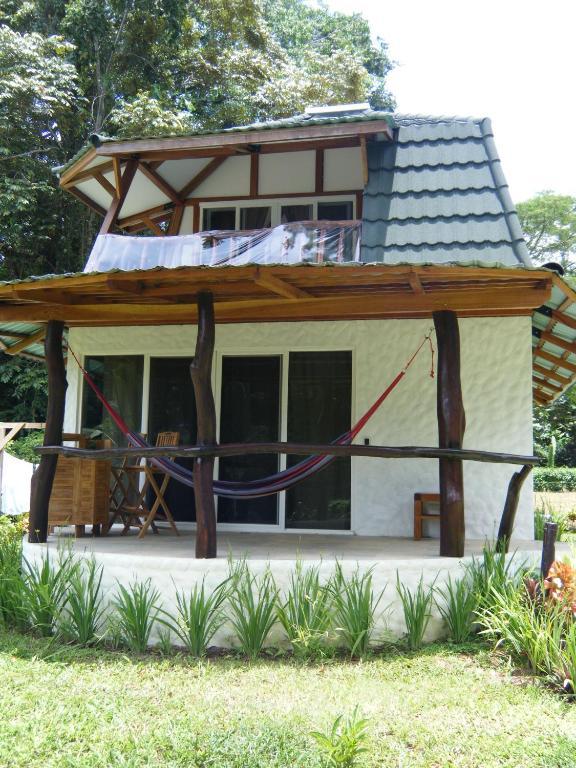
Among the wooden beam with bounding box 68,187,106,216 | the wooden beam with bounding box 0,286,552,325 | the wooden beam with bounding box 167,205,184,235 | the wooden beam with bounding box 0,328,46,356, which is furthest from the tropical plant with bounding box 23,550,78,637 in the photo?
the wooden beam with bounding box 68,187,106,216

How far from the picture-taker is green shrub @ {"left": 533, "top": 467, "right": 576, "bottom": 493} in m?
22.6

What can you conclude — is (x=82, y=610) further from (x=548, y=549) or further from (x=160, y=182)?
(x=160, y=182)

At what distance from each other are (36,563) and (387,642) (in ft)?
9.18

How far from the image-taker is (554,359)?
1011cm

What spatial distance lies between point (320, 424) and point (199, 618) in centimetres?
331

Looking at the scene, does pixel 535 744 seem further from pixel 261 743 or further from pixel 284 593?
pixel 284 593

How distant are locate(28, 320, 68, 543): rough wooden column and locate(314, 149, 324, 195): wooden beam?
3.88 metres

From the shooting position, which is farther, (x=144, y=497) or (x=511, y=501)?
(x=144, y=497)

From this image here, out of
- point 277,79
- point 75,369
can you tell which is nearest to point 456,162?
point 75,369

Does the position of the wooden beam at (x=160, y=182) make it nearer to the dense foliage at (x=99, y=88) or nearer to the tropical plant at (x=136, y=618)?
the tropical plant at (x=136, y=618)

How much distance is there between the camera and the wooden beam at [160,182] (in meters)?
9.11

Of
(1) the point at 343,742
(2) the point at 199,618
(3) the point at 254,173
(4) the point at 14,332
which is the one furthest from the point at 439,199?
(1) the point at 343,742

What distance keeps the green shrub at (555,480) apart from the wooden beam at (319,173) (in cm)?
1595

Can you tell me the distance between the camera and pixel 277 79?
66.4ft
